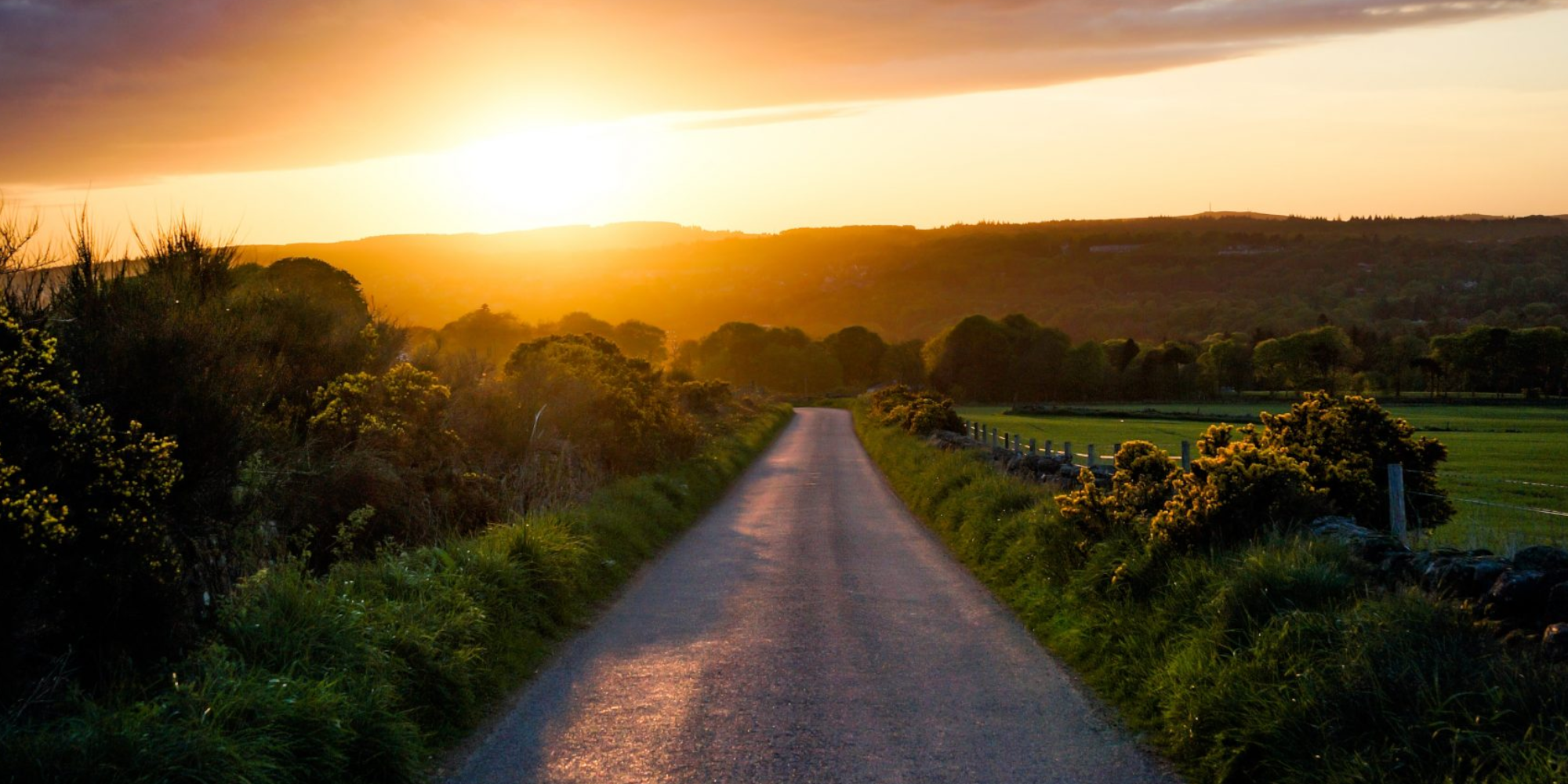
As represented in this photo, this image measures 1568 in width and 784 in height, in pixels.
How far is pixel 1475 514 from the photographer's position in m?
20.3

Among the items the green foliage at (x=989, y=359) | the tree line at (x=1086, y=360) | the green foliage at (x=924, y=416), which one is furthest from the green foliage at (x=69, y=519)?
the green foliage at (x=989, y=359)

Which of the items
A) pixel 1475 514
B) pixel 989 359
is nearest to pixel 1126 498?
pixel 1475 514

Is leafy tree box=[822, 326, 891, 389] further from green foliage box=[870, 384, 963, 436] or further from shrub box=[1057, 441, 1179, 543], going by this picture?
shrub box=[1057, 441, 1179, 543]

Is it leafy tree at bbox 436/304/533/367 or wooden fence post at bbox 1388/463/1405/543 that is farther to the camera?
leafy tree at bbox 436/304/533/367

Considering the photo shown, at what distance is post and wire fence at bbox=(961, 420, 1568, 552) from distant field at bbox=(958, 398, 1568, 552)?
0.13 feet

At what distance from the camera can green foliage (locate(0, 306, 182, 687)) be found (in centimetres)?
507

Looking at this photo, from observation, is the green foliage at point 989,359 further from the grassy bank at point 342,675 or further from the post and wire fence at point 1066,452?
the grassy bank at point 342,675

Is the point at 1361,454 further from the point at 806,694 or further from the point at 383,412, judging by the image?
the point at 383,412

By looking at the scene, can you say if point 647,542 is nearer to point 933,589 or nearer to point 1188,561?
point 933,589

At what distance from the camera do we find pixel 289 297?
15.0 metres

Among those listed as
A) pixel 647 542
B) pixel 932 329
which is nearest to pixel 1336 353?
pixel 932 329

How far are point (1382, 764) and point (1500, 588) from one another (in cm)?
182

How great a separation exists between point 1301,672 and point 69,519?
663 centimetres

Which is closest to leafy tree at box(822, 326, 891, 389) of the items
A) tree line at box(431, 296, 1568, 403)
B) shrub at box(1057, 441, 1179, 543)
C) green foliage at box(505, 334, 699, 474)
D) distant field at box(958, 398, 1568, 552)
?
tree line at box(431, 296, 1568, 403)
